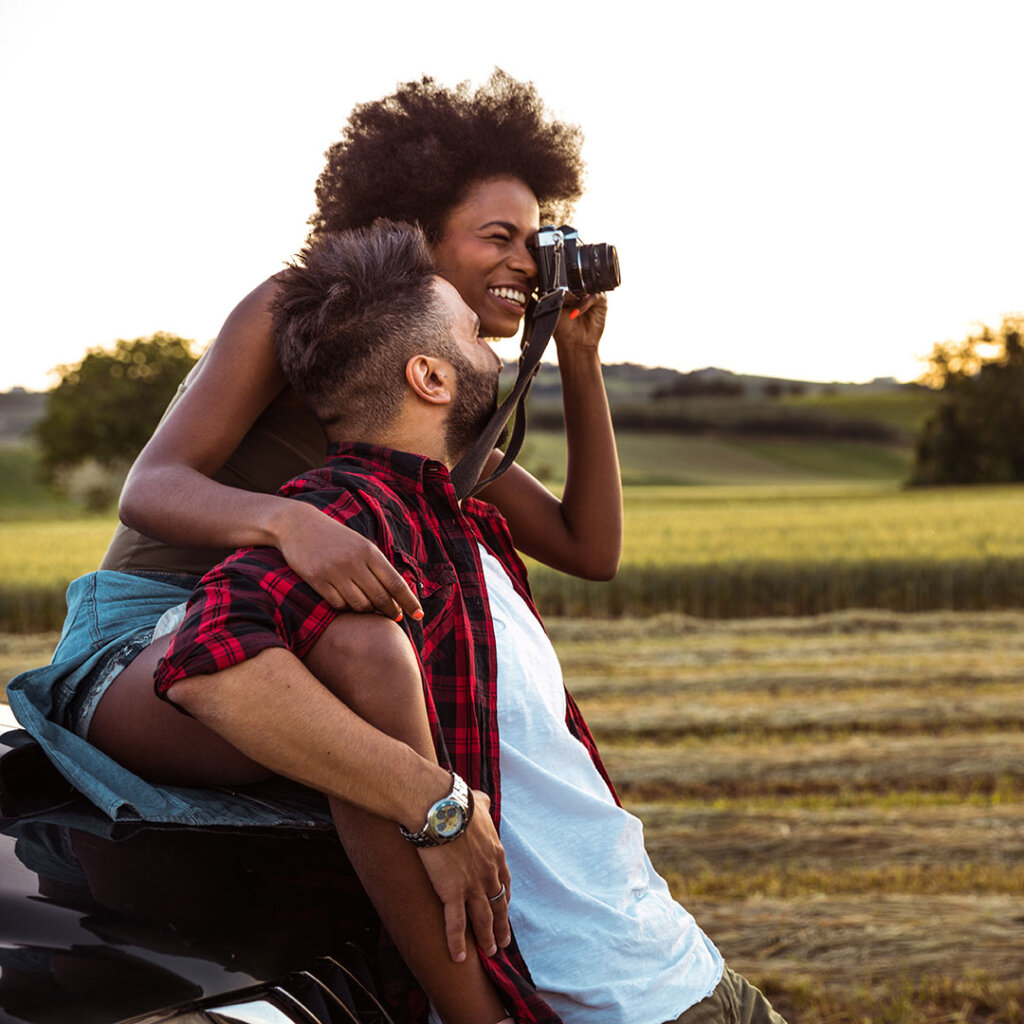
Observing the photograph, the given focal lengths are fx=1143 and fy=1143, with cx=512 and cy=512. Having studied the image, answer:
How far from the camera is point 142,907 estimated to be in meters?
1.18

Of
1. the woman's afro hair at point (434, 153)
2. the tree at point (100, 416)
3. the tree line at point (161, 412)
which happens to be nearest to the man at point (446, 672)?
the woman's afro hair at point (434, 153)

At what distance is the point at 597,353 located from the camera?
2.36 meters

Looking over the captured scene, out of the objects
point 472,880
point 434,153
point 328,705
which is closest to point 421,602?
point 328,705

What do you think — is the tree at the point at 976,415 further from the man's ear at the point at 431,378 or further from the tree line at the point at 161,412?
the man's ear at the point at 431,378

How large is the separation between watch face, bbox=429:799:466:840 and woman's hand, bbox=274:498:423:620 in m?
0.21

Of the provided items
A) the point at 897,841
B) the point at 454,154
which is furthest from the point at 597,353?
the point at 897,841

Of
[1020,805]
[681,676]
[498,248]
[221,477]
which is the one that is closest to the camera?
[221,477]

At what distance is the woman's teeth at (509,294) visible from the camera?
7.12 feet

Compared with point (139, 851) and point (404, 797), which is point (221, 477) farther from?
point (404, 797)

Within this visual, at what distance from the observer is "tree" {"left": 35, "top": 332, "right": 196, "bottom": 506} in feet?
162

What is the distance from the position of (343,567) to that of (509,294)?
1.08 meters

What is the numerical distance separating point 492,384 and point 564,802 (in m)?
0.57

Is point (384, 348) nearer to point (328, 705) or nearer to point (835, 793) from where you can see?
point (328, 705)

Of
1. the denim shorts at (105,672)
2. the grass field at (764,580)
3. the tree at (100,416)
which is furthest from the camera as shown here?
the tree at (100,416)
